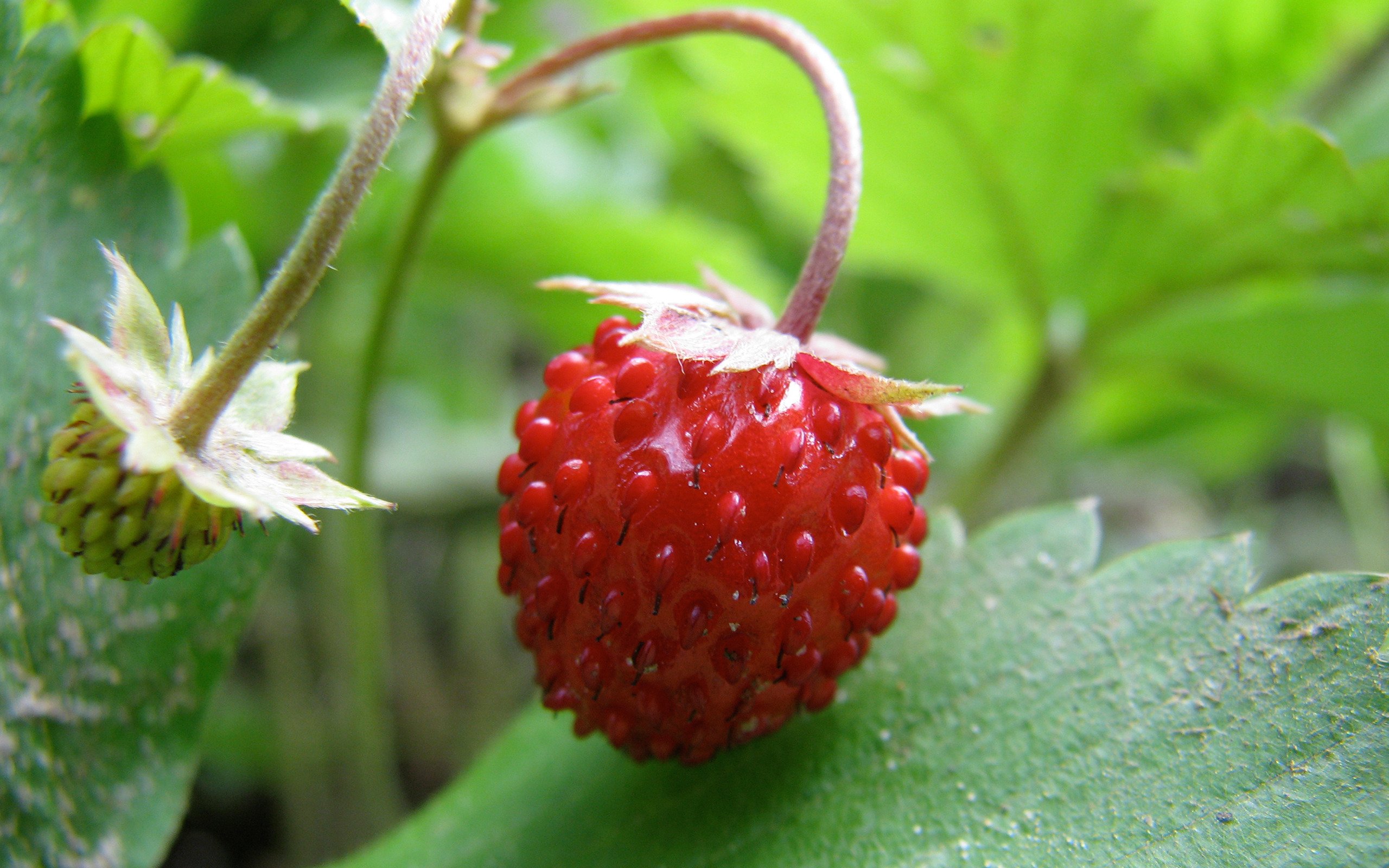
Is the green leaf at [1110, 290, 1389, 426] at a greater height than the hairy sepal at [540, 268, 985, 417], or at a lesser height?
lesser

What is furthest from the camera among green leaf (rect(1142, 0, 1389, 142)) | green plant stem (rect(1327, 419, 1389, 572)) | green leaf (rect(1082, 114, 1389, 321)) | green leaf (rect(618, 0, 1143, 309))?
green plant stem (rect(1327, 419, 1389, 572))

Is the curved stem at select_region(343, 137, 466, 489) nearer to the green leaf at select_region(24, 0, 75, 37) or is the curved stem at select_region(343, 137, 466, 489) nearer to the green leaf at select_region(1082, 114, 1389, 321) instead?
the green leaf at select_region(24, 0, 75, 37)

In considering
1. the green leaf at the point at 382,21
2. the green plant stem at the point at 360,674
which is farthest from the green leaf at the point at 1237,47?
the green plant stem at the point at 360,674

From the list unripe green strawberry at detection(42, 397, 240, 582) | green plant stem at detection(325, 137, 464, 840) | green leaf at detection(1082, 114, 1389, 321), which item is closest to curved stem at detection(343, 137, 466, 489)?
green plant stem at detection(325, 137, 464, 840)

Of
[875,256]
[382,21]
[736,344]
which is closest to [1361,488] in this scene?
[875,256]

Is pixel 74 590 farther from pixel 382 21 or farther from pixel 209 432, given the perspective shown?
pixel 382 21

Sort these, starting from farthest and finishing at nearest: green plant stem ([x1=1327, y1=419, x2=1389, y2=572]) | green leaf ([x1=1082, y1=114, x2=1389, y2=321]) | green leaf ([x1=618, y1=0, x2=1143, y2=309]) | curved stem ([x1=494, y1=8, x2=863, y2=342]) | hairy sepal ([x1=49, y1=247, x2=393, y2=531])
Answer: green plant stem ([x1=1327, y1=419, x2=1389, y2=572])
green leaf ([x1=618, y1=0, x2=1143, y2=309])
green leaf ([x1=1082, y1=114, x2=1389, y2=321])
curved stem ([x1=494, y1=8, x2=863, y2=342])
hairy sepal ([x1=49, y1=247, x2=393, y2=531])
